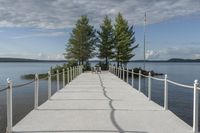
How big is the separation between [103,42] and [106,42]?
62 cm

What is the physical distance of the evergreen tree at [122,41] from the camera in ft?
252

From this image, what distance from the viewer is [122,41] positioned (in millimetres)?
76562

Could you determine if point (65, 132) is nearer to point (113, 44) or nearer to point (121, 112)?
point (121, 112)

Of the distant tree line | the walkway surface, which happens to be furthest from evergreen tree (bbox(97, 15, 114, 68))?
the walkway surface

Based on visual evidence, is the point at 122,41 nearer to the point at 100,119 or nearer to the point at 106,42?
the point at 106,42

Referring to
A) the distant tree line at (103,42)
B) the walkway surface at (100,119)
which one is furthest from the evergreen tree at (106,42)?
the walkway surface at (100,119)

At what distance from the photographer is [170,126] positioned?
9.25 m

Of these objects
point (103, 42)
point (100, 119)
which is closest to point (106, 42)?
point (103, 42)

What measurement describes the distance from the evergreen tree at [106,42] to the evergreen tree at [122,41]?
116 centimetres

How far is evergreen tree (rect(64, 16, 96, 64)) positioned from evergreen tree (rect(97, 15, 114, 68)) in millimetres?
1664

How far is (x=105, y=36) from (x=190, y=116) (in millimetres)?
56153

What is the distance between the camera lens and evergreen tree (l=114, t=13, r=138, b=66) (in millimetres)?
76750

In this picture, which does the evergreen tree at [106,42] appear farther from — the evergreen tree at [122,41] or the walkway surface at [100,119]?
the walkway surface at [100,119]

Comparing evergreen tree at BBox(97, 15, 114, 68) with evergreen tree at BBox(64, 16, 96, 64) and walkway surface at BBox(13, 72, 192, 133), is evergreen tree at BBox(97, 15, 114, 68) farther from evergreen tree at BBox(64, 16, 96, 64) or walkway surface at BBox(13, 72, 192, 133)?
walkway surface at BBox(13, 72, 192, 133)
